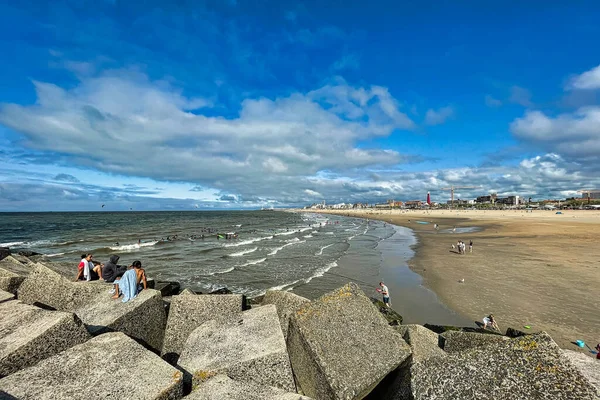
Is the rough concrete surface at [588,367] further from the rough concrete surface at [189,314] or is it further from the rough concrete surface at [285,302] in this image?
the rough concrete surface at [189,314]

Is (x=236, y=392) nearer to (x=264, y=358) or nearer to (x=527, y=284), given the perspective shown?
(x=264, y=358)

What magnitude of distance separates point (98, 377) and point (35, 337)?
1.39 metres

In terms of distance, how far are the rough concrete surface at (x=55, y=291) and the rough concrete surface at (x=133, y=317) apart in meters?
1.26

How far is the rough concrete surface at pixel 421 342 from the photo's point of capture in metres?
4.52

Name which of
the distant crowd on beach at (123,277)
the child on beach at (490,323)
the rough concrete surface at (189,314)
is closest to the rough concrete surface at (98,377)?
the rough concrete surface at (189,314)

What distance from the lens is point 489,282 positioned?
1703 centimetres

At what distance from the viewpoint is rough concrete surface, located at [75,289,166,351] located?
492 centimetres

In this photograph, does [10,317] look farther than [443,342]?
No

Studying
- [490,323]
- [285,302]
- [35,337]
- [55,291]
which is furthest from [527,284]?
[55,291]

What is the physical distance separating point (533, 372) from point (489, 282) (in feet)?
56.8

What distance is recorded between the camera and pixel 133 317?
5.13 m

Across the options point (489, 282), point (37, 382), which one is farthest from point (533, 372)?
Result: point (489, 282)

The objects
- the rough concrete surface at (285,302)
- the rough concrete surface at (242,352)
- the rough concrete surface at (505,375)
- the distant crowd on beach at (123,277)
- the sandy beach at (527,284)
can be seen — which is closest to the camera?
the rough concrete surface at (505,375)

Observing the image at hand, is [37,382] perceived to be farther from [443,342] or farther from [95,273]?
[95,273]
